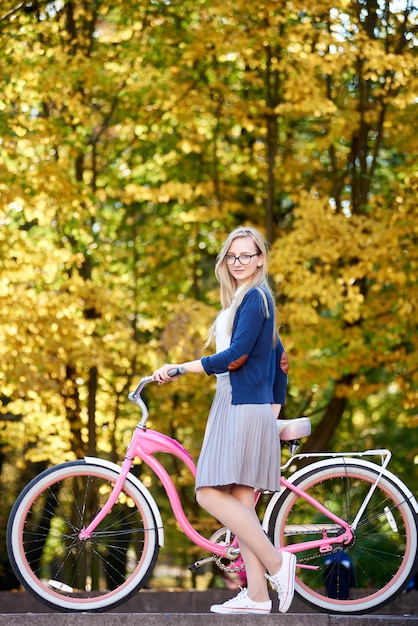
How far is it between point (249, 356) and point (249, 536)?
78 centimetres

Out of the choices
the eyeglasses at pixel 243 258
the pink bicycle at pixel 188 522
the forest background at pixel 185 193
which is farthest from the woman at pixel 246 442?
the forest background at pixel 185 193

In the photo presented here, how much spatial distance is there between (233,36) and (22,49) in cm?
202

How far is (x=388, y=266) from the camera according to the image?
9.16 meters

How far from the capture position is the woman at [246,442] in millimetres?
4309

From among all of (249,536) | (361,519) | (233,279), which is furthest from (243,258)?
(361,519)

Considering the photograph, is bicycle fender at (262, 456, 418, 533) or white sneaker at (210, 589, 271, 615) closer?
white sneaker at (210, 589, 271, 615)

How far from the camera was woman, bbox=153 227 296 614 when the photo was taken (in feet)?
14.1

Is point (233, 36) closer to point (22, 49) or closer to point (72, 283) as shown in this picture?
point (22, 49)

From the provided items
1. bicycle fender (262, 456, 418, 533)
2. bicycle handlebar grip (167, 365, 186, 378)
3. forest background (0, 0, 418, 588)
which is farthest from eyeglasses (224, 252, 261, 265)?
forest background (0, 0, 418, 588)

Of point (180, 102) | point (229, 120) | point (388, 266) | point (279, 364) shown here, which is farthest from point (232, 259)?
point (229, 120)

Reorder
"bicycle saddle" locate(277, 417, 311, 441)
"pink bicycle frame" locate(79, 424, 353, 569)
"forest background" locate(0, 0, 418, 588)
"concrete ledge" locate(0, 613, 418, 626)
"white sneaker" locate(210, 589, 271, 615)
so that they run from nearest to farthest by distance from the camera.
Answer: "concrete ledge" locate(0, 613, 418, 626)
"white sneaker" locate(210, 589, 271, 615)
"pink bicycle frame" locate(79, 424, 353, 569)
"bicycle saddle" locate(277, 417, 311, 441)
"forest background" locate(0, 0, 418, 588)

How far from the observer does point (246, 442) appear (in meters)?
4.33

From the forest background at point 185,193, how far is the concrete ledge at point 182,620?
528 cm

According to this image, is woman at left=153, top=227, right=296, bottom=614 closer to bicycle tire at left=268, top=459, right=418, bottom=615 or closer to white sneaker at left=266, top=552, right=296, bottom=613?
white sneaker at left=266, top=552, right=296, bottom=613
